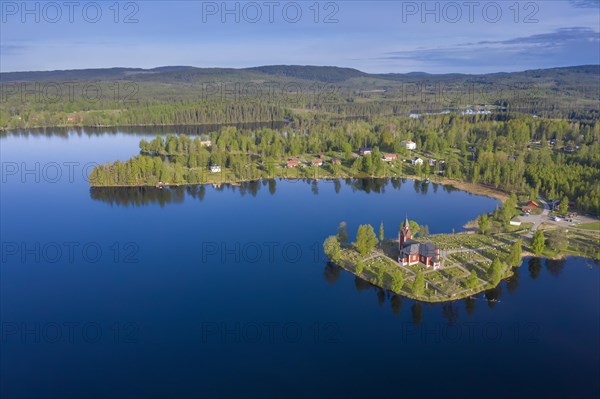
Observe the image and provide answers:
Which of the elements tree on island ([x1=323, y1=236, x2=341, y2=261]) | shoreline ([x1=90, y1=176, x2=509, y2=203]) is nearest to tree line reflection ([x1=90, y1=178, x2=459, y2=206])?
shoreline ([x1=90, y1=176, x2=509, y2=203])

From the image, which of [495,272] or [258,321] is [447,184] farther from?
[258,321]

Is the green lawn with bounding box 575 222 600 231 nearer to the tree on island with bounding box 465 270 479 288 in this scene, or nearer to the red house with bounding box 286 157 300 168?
the tree on island with bounding box 465 270 479 288

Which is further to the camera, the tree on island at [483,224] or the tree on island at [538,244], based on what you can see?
the tree on island at [483,224]

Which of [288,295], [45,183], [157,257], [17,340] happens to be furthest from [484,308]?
[45,183]

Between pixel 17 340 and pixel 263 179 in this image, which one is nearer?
pixel 17 340

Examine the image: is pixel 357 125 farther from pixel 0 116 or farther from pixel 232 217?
pixel 0 116

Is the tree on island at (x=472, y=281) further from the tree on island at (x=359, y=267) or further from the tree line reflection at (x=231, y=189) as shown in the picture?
the tree line reflection at (x=231, y=189)

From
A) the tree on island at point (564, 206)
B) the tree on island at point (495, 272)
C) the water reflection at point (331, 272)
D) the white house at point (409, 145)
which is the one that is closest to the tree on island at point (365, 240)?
the water reflection at point (331, 272)

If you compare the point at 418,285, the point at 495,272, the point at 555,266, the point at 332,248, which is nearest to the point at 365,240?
the point at 332,248
